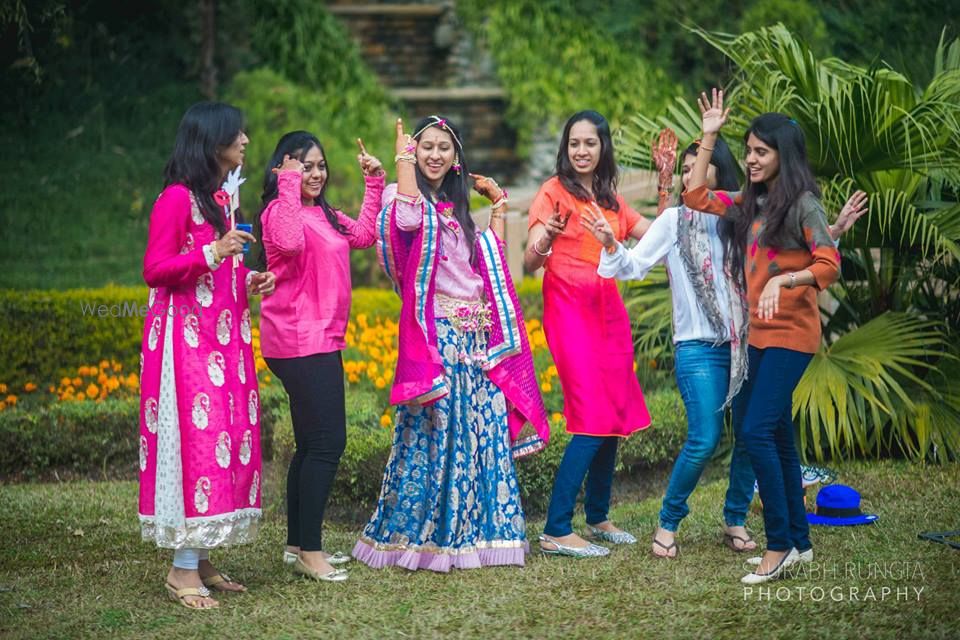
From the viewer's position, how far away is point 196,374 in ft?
14.9

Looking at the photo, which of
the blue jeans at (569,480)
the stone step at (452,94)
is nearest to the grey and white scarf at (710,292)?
the blue jeans at (569,480)

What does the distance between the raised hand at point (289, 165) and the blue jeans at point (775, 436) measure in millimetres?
1940

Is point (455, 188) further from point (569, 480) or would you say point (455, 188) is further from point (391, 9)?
point (391, 9)

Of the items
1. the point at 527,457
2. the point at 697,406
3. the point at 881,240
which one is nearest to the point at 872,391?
the point at 881,240

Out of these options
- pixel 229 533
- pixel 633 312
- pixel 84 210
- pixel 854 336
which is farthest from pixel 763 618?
pixel 84 210

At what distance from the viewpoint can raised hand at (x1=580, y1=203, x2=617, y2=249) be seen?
16.1 ft

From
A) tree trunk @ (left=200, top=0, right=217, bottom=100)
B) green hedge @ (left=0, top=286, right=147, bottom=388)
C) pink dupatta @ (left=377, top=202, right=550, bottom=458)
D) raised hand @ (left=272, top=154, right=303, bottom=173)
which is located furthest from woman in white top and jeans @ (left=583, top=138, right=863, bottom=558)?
tree trunk @ (left=200, top=0, right=217, bottom=100)

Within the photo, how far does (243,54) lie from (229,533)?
349 inches

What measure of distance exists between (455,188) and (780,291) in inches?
56.1

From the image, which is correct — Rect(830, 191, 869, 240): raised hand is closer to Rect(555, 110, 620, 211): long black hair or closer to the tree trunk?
Rect(555, 110, 620, 211): long black hair

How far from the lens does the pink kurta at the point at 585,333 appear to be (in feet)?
17.0

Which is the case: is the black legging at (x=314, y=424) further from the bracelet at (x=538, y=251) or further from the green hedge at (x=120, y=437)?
the green hedge at (x=120, y=437)

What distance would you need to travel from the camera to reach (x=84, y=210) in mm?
11039

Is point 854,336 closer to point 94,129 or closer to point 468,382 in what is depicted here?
point 468,382
